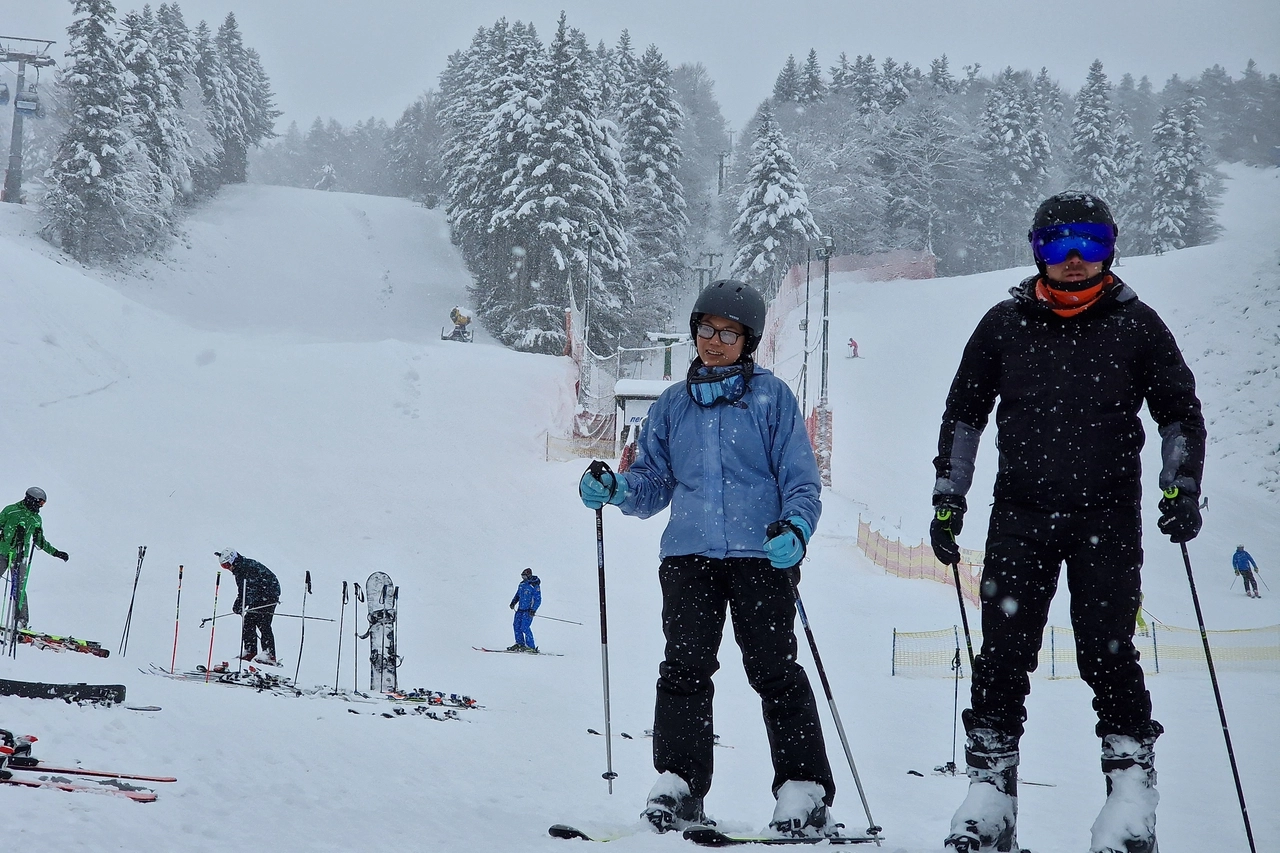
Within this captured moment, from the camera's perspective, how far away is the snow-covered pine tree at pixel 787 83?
246 ft

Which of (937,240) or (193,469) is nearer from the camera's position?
(193,469)

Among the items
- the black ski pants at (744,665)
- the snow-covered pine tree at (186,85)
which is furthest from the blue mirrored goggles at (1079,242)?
the snow-covered pine tree at (186,85)

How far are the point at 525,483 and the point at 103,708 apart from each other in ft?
53.9

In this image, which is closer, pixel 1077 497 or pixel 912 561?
pixel 1077 497

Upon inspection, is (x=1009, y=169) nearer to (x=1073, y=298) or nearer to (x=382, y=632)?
(x=382, y=632)

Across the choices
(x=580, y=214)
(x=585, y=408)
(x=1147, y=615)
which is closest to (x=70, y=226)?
(x=580, y=214)

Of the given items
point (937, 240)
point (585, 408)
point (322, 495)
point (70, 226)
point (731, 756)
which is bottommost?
point (731, 756)

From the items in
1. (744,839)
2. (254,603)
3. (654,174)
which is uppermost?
(654,174)

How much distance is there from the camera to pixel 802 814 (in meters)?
3.25

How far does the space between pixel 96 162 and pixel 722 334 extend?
43.1m

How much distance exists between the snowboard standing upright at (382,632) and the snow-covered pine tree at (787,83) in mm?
71513

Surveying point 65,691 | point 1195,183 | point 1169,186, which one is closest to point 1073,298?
point 65,691

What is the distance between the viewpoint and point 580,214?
1609 inches

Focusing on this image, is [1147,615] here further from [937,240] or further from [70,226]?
[937,240]
